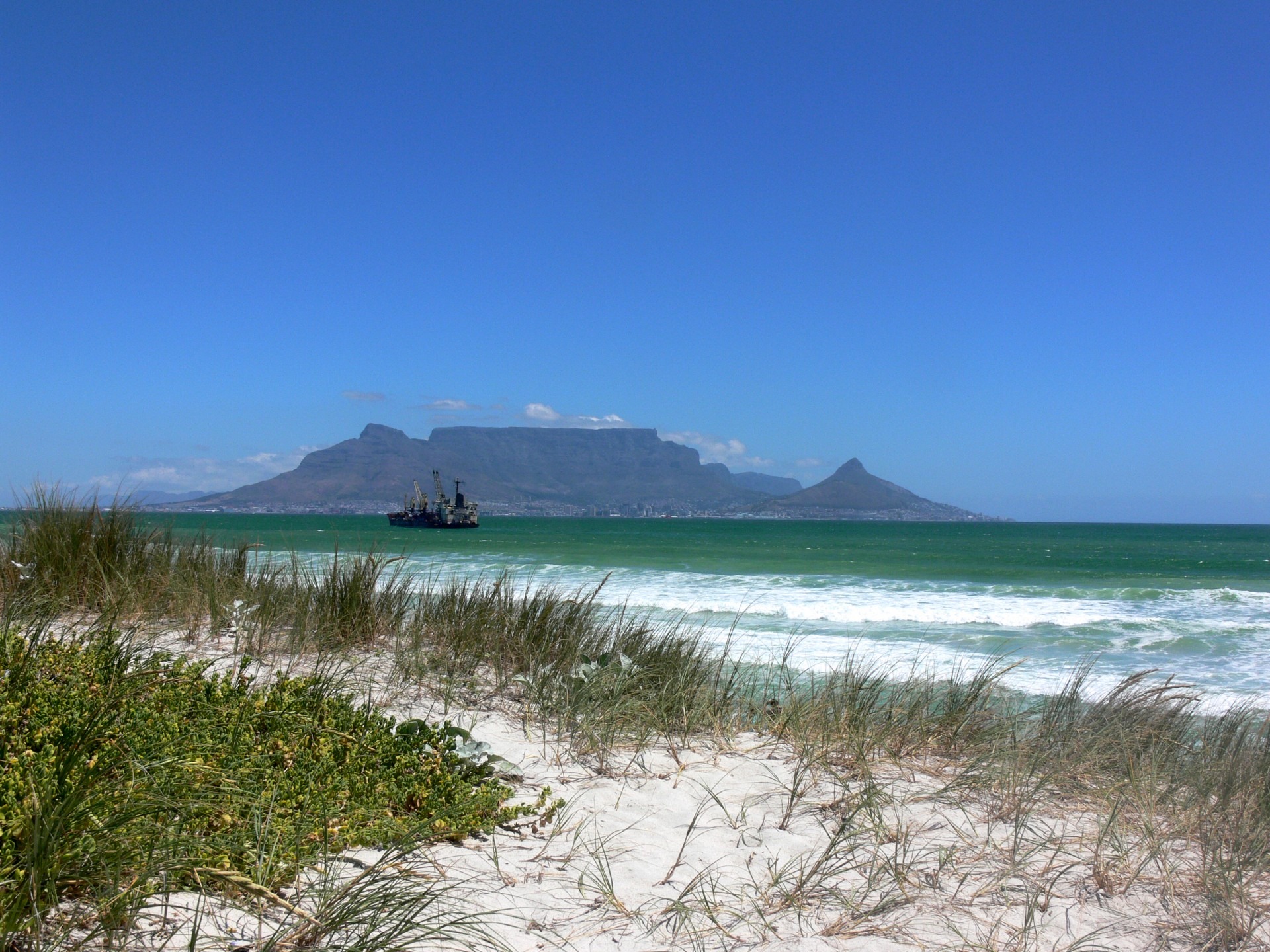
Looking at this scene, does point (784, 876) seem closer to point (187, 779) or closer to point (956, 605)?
point (187, 779)

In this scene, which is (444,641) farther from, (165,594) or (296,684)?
(165,594)

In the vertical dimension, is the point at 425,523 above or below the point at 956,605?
below

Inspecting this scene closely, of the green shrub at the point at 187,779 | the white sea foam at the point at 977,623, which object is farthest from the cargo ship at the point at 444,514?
the green shrub at the point at 187,779

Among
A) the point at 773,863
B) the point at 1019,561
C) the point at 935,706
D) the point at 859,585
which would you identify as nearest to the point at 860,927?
the point at 773,863

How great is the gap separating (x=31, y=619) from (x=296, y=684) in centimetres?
259

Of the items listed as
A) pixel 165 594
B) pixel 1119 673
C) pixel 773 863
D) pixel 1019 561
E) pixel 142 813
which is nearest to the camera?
pixel 142 813

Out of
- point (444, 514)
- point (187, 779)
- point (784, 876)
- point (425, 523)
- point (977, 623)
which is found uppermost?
point (187, 779)

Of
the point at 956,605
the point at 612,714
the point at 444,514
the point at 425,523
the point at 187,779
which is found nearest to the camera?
the point at 187,779

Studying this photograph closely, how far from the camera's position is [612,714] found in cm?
434

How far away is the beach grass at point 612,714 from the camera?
2.56 metres

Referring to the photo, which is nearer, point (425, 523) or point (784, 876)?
point (784, 876)

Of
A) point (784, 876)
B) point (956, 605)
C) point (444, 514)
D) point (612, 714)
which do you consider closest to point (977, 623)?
point (956, 605)

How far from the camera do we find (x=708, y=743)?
14.9ft

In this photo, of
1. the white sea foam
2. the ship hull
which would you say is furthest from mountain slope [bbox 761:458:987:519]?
the white sea foam
